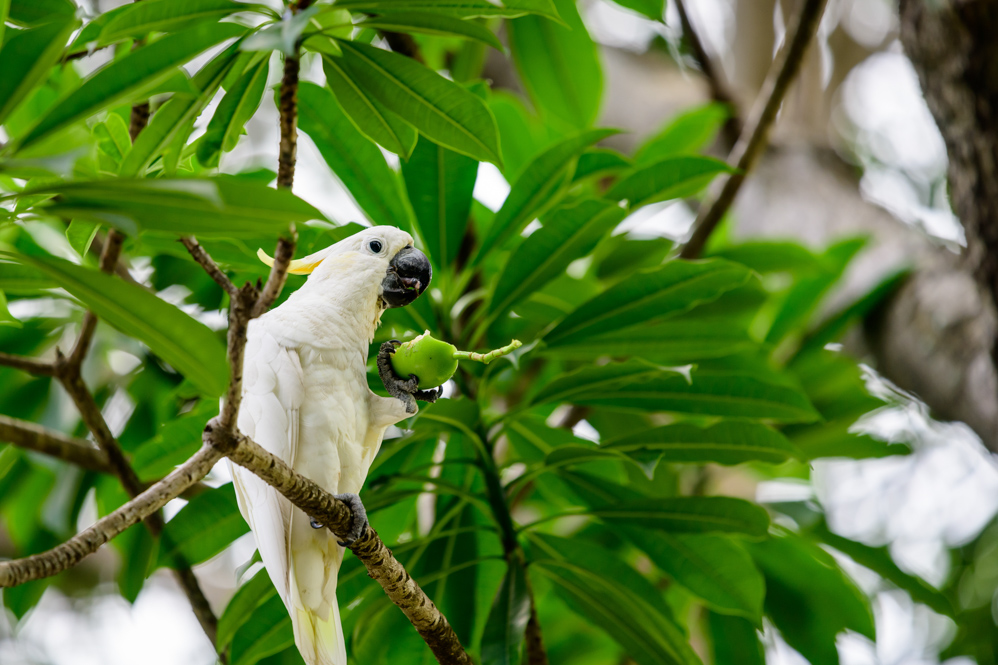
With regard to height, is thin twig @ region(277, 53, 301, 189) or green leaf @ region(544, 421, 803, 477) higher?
thin twig @ region(277, 53, 301, 189)

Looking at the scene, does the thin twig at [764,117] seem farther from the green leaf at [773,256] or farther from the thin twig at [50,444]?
the thin twig at [50,444]

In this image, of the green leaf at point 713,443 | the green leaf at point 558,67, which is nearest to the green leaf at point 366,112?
the green leaf at point 713,443

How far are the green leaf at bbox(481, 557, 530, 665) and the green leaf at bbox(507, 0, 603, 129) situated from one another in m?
1.10

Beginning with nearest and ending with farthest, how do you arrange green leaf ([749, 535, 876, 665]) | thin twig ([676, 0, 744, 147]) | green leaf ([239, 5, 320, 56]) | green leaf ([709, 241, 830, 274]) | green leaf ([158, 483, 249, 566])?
1. green leaf ([239, 5, 320, 56])
2. green leaf ([158, 483, 249, 566])
3. green leaf ([749, 535, 876, 665])
4. green leaf ([709, 241, 830, 274])
5. thin twig ([676, 0, 744, 147])

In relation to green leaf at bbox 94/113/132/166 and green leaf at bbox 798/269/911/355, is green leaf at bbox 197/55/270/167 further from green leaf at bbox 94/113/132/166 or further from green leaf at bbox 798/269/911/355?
green leaf at bbox 798/269/911/355

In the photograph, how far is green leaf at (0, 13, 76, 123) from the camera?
0.66 metres

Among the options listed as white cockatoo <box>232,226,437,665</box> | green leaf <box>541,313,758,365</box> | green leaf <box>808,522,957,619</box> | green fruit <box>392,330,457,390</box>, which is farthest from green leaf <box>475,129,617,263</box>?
green leaf <box>808,522,957,619</box>

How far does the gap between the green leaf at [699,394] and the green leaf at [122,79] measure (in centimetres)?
77

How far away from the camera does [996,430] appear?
154 centimetres

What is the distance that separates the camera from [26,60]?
67cm

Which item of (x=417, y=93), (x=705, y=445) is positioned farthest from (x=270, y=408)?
(x=705, y=445)

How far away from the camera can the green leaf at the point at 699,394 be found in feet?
4.36

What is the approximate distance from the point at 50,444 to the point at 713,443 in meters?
1.19

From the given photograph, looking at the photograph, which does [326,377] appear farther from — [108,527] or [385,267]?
[108,527]
